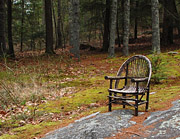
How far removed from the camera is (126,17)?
14125 millimetres

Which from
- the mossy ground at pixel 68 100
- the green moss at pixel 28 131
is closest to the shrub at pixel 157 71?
the mossy ground at pixel 68 100

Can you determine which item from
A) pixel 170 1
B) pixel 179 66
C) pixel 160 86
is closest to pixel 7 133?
pixel 160 86

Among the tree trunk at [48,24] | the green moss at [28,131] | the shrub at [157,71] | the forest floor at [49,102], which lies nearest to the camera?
the green moss at [28,131]

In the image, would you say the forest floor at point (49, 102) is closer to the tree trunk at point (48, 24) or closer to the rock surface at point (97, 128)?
the rock surface at point (97, 128)

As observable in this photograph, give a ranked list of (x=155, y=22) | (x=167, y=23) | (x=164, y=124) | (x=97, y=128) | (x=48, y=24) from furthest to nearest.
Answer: (x=48, y=24)
(x=167, y=23)
(x=155, y=22)
(x=97, y=128)
(x=164, y=124)

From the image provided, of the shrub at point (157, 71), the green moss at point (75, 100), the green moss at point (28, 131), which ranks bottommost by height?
the green moss at point (28, 131)

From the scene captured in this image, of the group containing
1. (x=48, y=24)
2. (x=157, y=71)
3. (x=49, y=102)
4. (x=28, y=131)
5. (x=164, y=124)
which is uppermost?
(x=48, y=24)

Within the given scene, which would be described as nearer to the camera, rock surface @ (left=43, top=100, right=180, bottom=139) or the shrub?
rock surface @ (left=43, top=100, right=180, bottom=139)

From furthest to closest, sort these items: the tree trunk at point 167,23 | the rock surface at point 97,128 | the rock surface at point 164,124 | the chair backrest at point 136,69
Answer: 1. the tree trunk at point 167,23
2. the chair backrest at point 136,69
3. the rock surface at point 97,128
4. the rock surface at point 164,124

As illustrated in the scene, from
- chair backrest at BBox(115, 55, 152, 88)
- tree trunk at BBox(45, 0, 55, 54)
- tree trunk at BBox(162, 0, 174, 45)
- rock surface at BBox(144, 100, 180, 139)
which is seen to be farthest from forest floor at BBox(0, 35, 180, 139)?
tree trunk at BBox(45, 0, 55, 54)

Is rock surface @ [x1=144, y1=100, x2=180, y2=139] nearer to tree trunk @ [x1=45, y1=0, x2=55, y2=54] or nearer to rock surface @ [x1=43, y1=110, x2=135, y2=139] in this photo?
rock surface @ [x1=43, y1=110, x2=135, y2=139]

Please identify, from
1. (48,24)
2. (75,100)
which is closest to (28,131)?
(75,100)

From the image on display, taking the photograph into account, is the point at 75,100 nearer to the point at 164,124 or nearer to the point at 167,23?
the point at 164,124

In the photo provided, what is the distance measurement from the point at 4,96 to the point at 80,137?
307 centimetres
